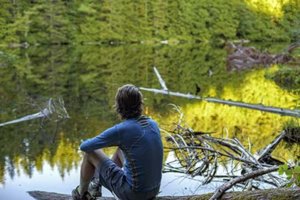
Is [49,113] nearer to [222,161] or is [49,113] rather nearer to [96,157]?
[222,161]

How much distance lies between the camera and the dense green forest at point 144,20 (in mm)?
52209

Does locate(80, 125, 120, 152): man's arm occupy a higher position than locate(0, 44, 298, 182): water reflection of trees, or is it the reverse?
locate(80, 125, 120, 152): man's arm

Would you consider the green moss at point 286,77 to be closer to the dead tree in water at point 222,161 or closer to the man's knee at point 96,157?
the dead tree in water at point 222,161

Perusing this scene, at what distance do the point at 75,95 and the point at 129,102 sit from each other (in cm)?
1453

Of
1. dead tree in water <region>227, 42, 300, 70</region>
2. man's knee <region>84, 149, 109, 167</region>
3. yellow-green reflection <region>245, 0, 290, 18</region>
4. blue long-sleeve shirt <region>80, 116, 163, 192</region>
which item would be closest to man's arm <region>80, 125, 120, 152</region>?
blue long-sleeve shirt <region>80, 116, 163, 192</region>

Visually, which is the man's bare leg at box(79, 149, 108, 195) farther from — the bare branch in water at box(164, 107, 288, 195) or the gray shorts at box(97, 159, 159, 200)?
the bare branch in water at box(164, 107, 288, 195)

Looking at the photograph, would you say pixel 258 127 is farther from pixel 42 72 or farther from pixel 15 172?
pixel 42 72

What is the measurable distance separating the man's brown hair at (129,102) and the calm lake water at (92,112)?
3503 millimetres

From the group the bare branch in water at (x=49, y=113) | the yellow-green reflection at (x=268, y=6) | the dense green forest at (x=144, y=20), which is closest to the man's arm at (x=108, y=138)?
the bare branch in water at (x=49, y=113)

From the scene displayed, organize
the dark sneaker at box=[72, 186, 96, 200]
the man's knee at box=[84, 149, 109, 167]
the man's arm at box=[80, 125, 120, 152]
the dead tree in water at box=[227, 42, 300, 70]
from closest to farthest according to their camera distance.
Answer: the man's arm at box=[80, 125, 120, 152], the man's knee at box=[84, 149, 109, 167], the dark sneaker at box=[72, 186, 96, 200], the dead tree in water at box=[227, 42, 300, 70]

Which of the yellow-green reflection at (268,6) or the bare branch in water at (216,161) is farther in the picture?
the yellow-green reflection at (268,6)

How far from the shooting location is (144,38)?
60.1 metres

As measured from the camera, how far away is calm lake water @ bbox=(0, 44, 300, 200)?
30.3 feet

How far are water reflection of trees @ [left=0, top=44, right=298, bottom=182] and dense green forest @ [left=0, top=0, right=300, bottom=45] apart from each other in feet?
66.2
